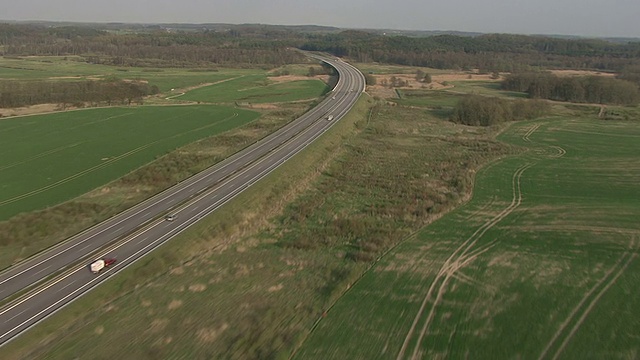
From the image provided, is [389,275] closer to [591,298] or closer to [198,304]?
[591,298]

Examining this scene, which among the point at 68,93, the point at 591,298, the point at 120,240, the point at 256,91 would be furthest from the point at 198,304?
the point at 256,91

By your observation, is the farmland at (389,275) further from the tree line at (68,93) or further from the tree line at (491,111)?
the tree line at (68,93)

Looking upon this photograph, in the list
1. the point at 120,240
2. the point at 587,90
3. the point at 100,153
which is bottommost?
the point at 120,240

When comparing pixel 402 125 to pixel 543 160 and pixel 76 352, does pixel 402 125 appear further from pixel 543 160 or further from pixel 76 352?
pixel 76 352

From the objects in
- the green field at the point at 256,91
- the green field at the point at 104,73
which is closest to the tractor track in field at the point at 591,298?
the green field at the point at 256,91

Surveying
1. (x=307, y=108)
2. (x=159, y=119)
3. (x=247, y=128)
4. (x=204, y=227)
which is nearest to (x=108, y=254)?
(x=204, y=227)

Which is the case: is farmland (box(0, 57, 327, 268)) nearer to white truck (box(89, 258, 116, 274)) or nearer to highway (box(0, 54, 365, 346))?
highway (box(0, 54, 365, 346))
